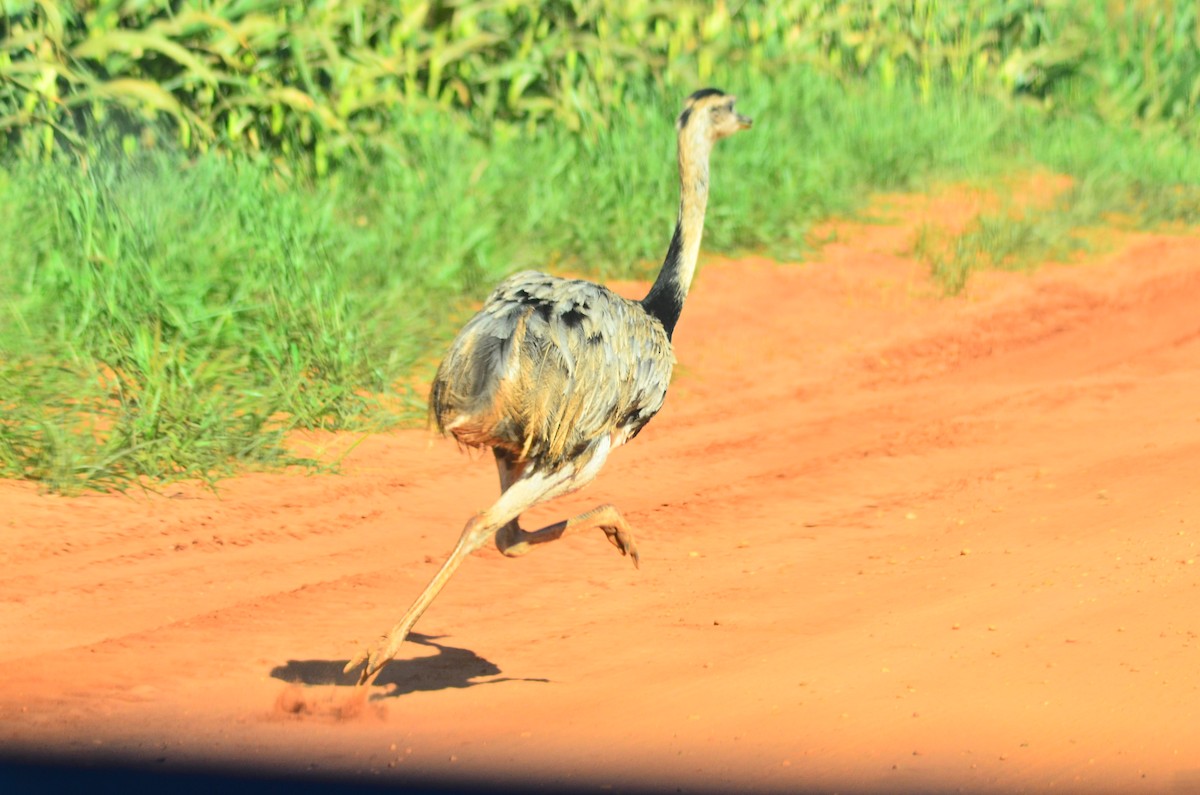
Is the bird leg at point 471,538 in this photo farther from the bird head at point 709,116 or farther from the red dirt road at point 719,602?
the bird head at point 709,116

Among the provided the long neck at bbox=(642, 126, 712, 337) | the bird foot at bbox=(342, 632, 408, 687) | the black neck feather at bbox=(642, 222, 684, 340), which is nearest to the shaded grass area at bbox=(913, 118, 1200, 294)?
the long neck at bbox=(642, 126, 712, 337)

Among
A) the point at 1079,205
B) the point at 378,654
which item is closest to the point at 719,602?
the point at 378,654

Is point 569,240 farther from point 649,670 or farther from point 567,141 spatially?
point 649,670

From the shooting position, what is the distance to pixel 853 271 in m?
9.99

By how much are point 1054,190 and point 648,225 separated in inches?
135

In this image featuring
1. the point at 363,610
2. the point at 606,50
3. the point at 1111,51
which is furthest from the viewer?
the point at 1111,51

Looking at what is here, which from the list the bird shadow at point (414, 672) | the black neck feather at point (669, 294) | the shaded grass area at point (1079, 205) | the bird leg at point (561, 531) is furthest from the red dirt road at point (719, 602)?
the shaded grass area at point (1079, 205)

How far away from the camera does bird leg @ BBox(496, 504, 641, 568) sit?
5.50 meters

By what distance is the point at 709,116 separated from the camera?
6621 millimetres

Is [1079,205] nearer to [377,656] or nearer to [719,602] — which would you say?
[719,602]

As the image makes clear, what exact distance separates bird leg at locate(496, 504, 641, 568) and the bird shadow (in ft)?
1.39

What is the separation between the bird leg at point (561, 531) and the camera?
550 centimetres

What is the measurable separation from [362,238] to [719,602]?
3630 mm

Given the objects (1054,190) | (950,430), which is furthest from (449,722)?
(1054,190)
